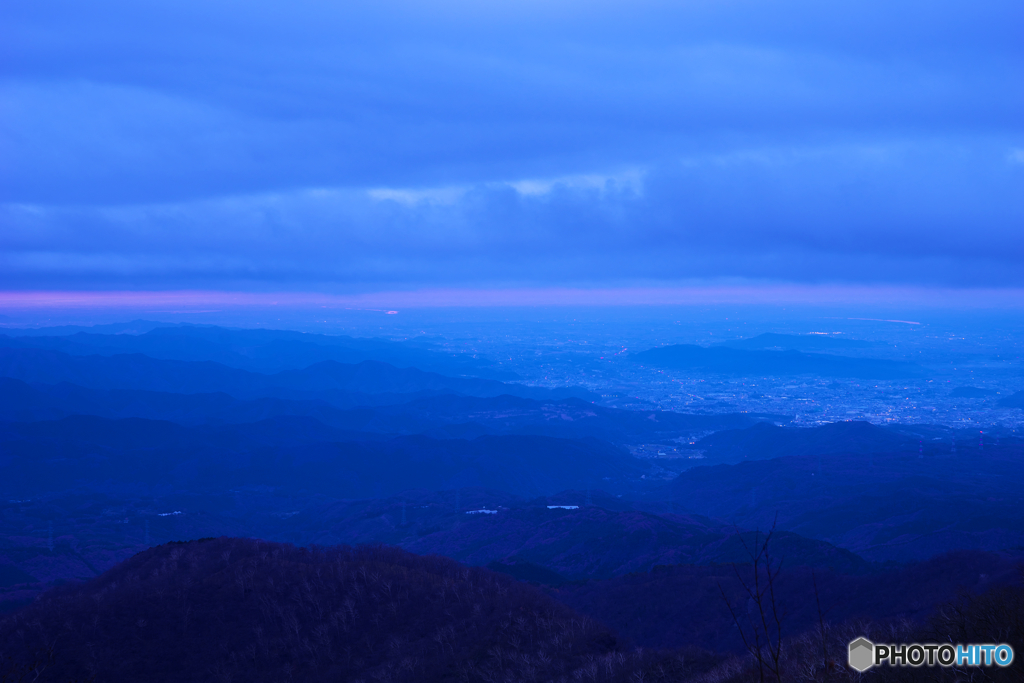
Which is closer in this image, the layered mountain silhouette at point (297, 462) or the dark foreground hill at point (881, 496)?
the dark foreground hill at point (881, 496)

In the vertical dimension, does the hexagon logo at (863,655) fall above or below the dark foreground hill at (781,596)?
above

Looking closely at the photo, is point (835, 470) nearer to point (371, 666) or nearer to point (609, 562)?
point (609, 562)

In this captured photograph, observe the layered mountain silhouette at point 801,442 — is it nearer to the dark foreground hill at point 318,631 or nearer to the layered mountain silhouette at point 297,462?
the layered mountain silhouette at point 297,462

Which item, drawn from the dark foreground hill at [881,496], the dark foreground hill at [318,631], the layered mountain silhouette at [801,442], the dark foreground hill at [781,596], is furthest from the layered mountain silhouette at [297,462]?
the dark foreground hill at [318,631]

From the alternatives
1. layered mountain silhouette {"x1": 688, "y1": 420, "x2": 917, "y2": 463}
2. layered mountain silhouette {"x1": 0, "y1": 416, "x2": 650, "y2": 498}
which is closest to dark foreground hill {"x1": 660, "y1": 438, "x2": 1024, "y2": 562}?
layered mountain silhouette {"x1": 688, "y1": 420, "x2": 917, "y2": 463}

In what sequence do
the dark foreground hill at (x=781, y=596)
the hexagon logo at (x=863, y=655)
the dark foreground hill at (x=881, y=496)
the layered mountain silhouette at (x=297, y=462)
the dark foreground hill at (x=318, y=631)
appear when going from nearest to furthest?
the hexagon logo at (x=863, y=655)
the dark foreground hill at (x=318, y=631)
the dark foreground hill at (x=781, y=596)
the dark foreground hill at (x=881, y=496)
the layered mountain silhouette at (x=297, y=462)

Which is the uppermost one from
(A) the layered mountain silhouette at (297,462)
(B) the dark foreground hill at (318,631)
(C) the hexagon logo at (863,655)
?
(C) the hexagon logo at (863,655)

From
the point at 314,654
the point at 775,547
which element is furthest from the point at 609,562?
the point at 314,654
